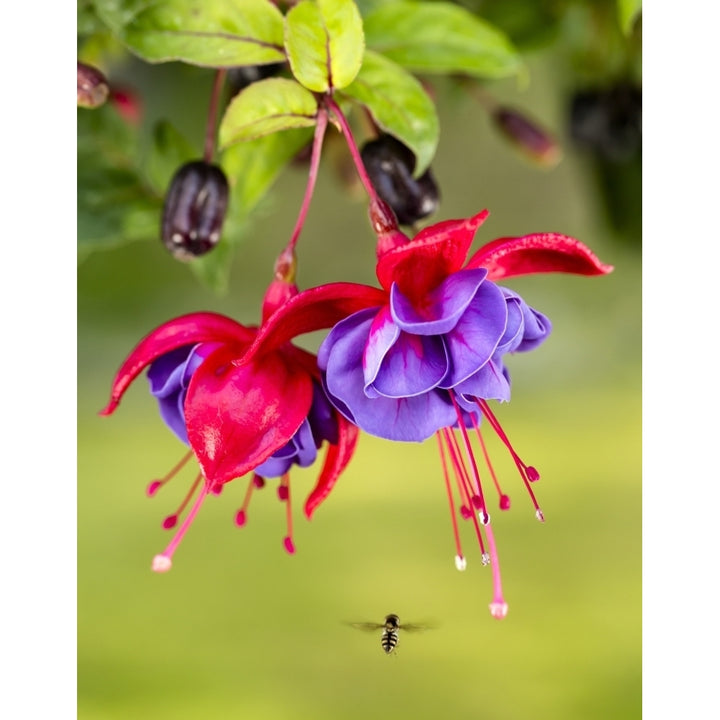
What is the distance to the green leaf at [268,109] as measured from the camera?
0.61 metres

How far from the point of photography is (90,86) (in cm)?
66

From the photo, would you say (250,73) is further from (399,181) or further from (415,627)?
(415,627)

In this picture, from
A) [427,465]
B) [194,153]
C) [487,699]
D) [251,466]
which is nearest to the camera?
[251,466]

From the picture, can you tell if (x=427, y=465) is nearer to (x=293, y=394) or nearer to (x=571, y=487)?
(x=571, y=487)

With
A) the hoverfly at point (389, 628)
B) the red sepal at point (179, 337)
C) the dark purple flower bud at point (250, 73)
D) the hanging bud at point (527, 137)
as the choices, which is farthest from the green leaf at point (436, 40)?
the hoverfly at point (389, 628)

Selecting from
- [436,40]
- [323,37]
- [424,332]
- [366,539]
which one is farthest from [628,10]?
[366,539]

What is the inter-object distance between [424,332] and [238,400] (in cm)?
11

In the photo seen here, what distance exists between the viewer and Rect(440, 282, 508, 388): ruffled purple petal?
1.63 ft

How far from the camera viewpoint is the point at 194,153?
2.85ft

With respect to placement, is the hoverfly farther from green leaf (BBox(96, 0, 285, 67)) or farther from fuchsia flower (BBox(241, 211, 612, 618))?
green leaf (BBox(96, 0, 285, 67))

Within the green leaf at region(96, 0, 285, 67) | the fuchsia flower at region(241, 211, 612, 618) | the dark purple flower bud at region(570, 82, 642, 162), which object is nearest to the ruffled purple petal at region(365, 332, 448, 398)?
the fuchsia flower at region(241, 211, 612, 618)
